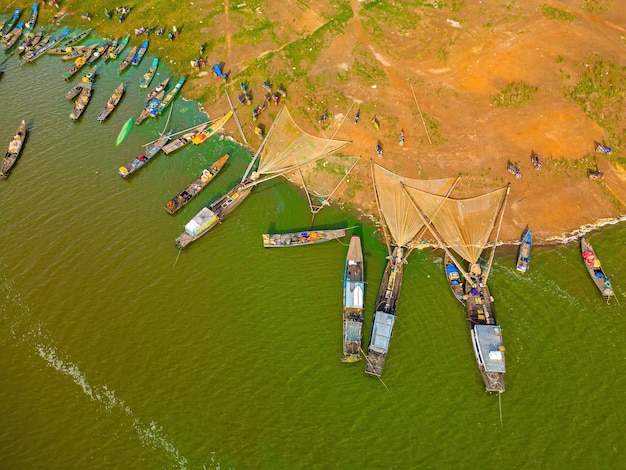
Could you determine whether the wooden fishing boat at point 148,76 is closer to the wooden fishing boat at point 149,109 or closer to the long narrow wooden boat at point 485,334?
the wooden fishing boat at point 149,109

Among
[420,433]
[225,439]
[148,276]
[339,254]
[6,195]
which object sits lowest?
[420,433]

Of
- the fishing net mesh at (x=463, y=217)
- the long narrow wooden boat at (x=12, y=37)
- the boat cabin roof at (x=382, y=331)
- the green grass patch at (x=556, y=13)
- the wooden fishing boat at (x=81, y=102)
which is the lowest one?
the boat cabin roof at (x=382, y=331)

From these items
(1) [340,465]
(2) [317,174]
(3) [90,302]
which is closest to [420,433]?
(1) [340,465]

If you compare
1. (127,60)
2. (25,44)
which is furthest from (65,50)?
(127,60)

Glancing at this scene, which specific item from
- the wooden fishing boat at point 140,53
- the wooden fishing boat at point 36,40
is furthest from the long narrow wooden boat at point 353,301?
the wooden fishing boat at point 36,40

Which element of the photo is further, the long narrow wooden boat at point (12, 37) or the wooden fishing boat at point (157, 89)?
the long narrow wooden boat at point (12, 37)

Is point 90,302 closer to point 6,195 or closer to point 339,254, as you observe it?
point 6,195

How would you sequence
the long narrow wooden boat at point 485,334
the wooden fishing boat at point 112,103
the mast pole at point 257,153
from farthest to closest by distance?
the wooden fishing boat at point 112,103 < the mast pole at point 257,153 < the long narrow wooden boat at point 485,334
